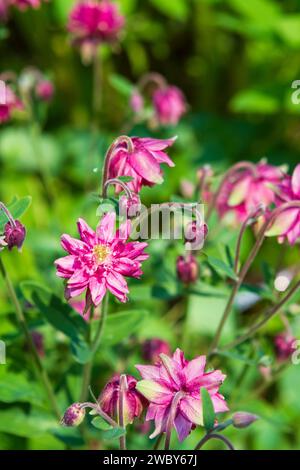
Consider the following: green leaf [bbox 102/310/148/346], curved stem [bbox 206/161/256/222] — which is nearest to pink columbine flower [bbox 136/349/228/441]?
green leaf [bbox 102/310/148/346]

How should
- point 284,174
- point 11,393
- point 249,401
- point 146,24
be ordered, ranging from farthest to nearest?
point 146,24 < point 249,401 < point 11,393 < point 284,174

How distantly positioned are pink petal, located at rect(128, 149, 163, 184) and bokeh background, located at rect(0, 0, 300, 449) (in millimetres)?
878

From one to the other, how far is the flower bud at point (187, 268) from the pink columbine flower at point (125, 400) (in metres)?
0.49

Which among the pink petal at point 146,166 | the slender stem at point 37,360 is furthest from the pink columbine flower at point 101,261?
the slender stem at point 37,360

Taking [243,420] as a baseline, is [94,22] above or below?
above

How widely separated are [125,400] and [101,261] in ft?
0.80

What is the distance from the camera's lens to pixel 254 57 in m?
3.55

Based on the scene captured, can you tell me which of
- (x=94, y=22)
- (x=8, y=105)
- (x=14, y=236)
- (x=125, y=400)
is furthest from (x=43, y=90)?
(x=125, y=400)

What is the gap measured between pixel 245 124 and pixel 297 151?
322mm

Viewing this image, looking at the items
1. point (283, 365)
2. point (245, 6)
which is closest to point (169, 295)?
point (283, 365)

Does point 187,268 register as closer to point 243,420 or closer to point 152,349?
point 152,349

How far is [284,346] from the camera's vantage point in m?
1.87
